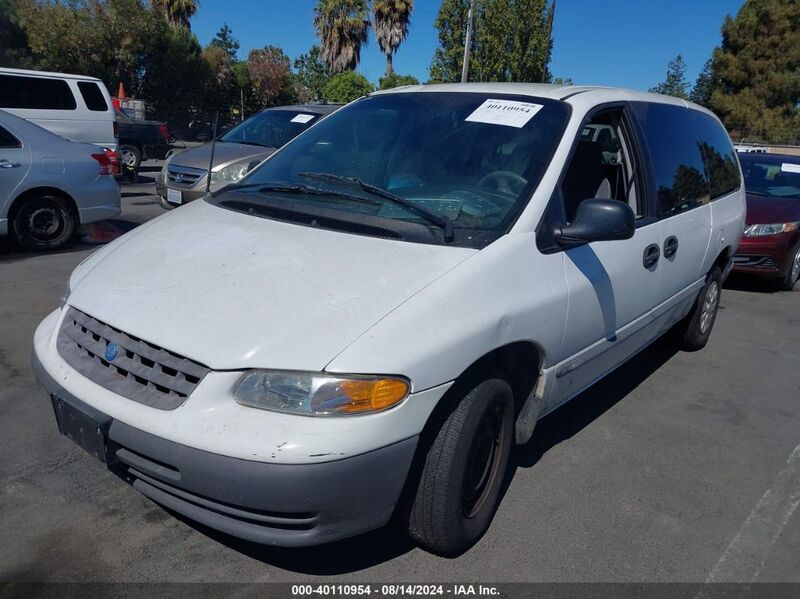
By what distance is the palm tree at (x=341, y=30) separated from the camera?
39.8 metres

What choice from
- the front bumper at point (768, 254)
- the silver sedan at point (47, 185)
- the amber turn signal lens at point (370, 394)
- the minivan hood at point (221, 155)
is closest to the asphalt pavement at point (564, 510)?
the amber turn signal lens at point (370, 394)

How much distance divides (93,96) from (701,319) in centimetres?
1073

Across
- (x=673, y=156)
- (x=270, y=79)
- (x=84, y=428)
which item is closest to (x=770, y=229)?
(x=673, y=156)

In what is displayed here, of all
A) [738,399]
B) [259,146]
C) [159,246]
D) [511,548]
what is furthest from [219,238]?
[259,146]

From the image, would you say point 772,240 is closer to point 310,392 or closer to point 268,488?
point 310,392

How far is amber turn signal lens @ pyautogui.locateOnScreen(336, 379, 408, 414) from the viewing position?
224 cm

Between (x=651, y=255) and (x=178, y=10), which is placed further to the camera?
(x=178, y=10)

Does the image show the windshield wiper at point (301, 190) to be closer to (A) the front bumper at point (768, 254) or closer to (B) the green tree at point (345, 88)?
(A) the front bumper at point (768, 254)

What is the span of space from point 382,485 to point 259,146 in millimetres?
8263

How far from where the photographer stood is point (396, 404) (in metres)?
2.29

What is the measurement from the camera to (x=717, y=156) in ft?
17.4

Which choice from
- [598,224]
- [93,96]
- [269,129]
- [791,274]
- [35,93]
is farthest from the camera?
[93,96]

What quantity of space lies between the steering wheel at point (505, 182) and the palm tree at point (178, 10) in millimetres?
40386

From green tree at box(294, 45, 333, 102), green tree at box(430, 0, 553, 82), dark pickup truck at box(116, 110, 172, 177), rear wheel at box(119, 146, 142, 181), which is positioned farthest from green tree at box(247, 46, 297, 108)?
rear wheel at box(119, 146, 142, 181)
